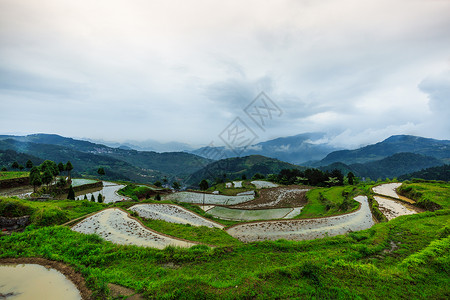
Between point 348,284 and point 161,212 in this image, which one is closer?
point 348,284

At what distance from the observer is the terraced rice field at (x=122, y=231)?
13.1 metres

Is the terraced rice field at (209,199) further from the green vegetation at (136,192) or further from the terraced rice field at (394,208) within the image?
the terraced rice field at (394,208)

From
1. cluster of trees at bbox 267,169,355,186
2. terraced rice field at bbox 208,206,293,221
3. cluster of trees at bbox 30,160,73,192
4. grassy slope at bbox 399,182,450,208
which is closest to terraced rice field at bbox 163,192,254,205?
terraced rice field at bbox 208,206,293,221

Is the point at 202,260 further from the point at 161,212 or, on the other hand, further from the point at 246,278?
the point at 161,212

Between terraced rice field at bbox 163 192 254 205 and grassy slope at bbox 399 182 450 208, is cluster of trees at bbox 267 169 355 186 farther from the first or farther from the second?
grassy slope at bbox 399 182 450 208

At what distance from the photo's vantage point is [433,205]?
67.7 ft

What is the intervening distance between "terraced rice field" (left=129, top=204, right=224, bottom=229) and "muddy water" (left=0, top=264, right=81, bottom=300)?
36.5 feet

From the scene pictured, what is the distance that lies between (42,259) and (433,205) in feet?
116

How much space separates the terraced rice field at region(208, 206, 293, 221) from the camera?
82.5 ft

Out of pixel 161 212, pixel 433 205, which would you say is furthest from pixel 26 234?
pixel 433 205

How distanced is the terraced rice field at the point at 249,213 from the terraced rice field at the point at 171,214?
16.4 feet

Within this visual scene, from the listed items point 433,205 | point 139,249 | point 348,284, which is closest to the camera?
point 348,284

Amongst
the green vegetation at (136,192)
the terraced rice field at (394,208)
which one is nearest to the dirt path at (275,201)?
the terraced rice field at (394,208)

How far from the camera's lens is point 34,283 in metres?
8.55
